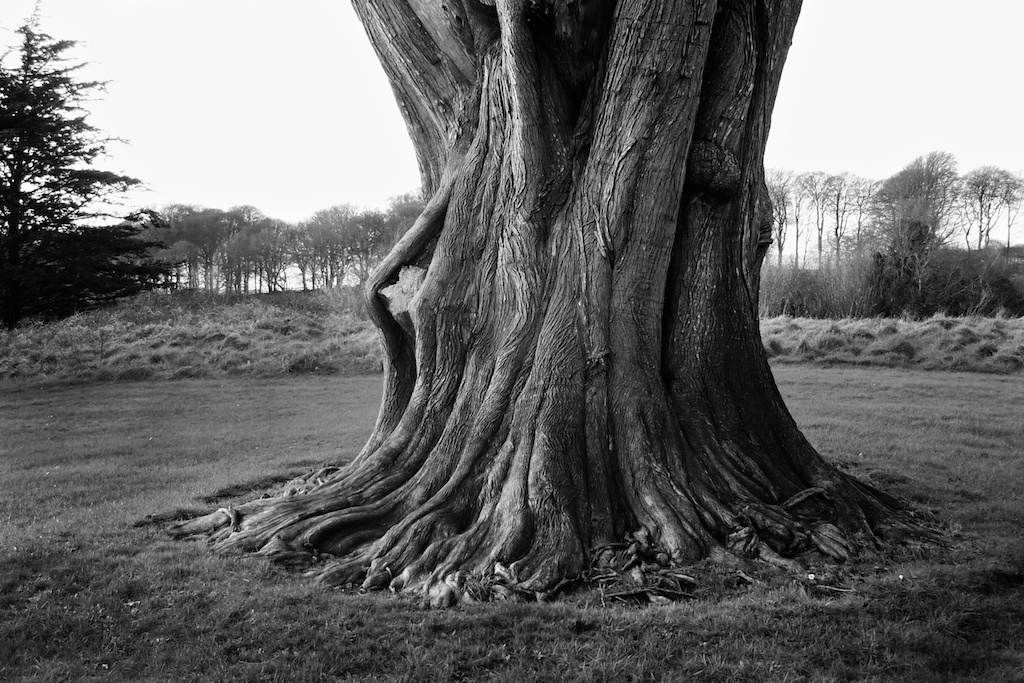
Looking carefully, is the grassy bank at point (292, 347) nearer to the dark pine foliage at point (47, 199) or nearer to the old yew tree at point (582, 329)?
the dark pine foliage at point (47, 199)

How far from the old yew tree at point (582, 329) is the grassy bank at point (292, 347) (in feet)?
48.1

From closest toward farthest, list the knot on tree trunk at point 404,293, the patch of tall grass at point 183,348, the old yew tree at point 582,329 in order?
the old yew tree at point 582,329
the knot on tree trunk at point 404,293
the patch of tall grass at point 183,348

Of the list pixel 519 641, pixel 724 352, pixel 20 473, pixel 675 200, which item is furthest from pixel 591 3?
pixel 20 473

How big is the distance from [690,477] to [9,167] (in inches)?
1205

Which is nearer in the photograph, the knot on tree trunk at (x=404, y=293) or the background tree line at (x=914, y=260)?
the knot on tree trunk at (x=404, y=293)

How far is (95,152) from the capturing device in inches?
1123

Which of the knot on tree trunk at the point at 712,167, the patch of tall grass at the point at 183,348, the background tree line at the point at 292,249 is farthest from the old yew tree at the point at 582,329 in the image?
the background tree line at the point at 292,249

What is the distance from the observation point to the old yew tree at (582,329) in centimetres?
554

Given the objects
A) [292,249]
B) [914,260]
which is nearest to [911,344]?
[914,260]

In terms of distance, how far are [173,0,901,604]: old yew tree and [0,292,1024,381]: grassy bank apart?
14.7m

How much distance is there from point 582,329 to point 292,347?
710 inches

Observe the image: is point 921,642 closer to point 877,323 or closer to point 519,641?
point 519,641

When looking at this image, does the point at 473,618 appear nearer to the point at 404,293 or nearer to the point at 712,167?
the point at 404,293

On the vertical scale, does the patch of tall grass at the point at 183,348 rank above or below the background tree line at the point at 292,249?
below
